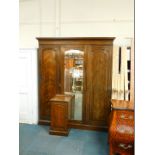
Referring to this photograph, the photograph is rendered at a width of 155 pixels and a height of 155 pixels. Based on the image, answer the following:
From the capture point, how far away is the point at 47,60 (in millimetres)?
4223

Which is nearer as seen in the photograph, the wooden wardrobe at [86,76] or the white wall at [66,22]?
the wooden wardrobe at [86,76]

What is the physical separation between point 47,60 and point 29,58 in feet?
1.59

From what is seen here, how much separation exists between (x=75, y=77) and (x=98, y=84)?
25.0 inches

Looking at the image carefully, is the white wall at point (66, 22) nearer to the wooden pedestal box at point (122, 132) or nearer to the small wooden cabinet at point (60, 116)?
the small wooden cabinet at point (60, 116)

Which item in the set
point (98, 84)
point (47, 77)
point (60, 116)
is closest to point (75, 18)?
point (47, 77)

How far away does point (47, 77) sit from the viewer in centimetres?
425

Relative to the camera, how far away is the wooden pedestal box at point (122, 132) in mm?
2500

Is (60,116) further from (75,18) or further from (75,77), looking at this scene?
(75,18)

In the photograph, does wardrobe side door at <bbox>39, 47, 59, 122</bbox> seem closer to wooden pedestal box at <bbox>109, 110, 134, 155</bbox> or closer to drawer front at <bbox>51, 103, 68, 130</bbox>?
drawer front at <bbox>51, 103, 68, 130</bbox>

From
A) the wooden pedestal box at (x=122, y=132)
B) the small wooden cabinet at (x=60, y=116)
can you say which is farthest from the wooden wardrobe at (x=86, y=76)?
the wooden pedestal box at (x=122, y=132)

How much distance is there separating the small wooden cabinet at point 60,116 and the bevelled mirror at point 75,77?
51cm
